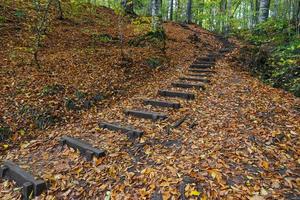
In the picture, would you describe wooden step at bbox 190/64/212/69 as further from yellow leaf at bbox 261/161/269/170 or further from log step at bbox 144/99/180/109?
yellow leaf at bbox 261/161/269/170

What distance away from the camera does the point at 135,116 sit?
20.8ft

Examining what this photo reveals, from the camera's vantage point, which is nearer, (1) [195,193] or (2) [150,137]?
(1) [195,193]

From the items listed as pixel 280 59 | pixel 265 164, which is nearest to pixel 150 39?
pixel 280 59

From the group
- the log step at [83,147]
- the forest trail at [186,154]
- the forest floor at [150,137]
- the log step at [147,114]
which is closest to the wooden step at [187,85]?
the forest floor at [150,137]

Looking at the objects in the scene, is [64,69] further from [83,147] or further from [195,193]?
[195,193]

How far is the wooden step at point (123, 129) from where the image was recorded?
520 centimetres

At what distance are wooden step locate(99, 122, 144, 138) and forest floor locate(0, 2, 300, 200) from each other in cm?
15

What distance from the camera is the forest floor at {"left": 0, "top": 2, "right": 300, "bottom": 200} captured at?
3.71 meters

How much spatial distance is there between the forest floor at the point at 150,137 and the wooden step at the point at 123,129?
0.15 metres

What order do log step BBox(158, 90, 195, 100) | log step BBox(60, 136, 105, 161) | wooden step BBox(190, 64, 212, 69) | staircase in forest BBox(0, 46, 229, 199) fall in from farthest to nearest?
wooden step BBox(190, 64, 212, 69) → log step BBox(158, 90, 195, 100) → log step BBox(60, 136, 105, 161) → staircase in forest BBox(0, 46, 229, 199)

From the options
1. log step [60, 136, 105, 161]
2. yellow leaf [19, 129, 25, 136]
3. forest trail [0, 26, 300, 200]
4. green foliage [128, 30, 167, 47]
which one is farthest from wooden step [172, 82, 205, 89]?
yellow leaf [19, 129, 25, 136]

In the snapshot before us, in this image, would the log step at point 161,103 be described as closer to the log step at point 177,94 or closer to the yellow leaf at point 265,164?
the log step at point 177,94

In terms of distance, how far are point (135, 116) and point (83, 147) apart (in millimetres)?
1785

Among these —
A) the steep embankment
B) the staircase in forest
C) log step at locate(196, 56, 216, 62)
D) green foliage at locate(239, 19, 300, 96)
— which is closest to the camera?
the staircase in forest
